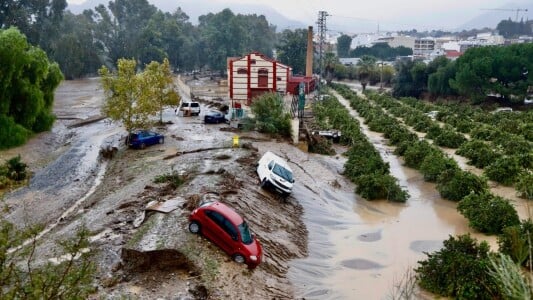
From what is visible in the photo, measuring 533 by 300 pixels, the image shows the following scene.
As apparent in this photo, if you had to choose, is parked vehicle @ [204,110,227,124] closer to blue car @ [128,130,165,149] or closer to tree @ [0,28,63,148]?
blue car @ [128,130,165,149]

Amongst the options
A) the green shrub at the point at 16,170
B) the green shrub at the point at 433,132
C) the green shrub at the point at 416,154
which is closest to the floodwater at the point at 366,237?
the green shrub at the point at 416,154

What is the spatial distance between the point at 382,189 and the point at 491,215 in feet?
20.9

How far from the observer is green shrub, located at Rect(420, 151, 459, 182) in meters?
28.9

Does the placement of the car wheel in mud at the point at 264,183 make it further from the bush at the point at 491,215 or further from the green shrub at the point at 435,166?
the green shrub at the point at 435,166

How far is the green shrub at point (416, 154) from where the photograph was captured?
33812 millimetres

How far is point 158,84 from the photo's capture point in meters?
39.0

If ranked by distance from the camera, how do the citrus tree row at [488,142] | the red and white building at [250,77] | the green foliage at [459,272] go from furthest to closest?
the red and white building at [250,77]
the citrus tree row at [488,142]
the green foliage at [459,272]

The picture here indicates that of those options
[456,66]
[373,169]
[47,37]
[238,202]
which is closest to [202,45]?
[47,37]

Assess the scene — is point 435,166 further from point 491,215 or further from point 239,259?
point 239,259

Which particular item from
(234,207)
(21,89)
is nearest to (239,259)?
(234,207)

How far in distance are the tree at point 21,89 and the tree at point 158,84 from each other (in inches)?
344

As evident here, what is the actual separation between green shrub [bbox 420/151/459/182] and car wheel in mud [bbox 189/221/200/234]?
18.1m

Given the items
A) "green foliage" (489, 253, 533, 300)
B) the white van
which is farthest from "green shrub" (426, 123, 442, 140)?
"green foliage" (489, 253, 533, 300)

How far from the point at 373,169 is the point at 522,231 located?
39.5ft
